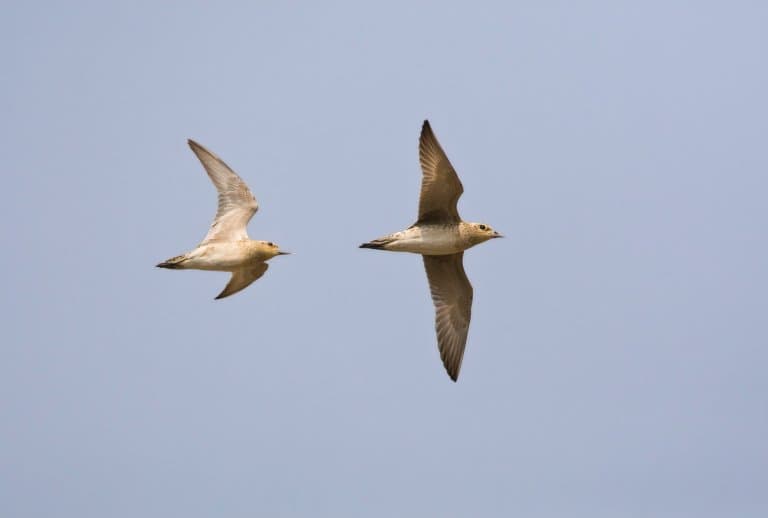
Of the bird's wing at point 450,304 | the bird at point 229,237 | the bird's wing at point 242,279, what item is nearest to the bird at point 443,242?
the bird's wing at point 450,304

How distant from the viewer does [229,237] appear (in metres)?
29.0

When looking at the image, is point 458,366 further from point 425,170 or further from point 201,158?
point 201,158

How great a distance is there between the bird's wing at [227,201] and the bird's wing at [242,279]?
1.13 m

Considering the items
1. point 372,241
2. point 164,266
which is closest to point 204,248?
point 164,266

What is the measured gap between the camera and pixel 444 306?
29.8 meters

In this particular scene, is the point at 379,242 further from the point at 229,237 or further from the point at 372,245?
the point at 229,237

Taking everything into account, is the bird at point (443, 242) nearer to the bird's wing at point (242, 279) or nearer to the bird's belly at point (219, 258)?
the bird's belly at point (219, 258)

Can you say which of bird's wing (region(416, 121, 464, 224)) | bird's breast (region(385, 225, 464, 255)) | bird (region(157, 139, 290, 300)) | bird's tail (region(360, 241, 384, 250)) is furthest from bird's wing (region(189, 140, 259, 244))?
bird's wing (region(416, 121, 464, 224))

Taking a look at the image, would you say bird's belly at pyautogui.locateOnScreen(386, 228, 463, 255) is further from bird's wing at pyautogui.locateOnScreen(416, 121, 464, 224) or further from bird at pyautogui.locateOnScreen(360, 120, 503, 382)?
bird's wing at pyautogui.locateOnScreen(416, 121, 464, 224)

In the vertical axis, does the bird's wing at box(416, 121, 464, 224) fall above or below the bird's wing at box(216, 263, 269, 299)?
above

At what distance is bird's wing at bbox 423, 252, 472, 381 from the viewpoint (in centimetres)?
2953

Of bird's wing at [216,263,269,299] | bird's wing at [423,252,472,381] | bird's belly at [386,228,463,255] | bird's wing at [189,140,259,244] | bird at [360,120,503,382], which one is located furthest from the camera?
bird's wing at [216,263,269,299]

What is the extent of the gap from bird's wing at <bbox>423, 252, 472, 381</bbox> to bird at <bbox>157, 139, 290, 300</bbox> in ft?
10.4

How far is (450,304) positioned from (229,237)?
4.82m
